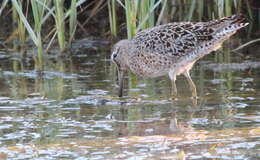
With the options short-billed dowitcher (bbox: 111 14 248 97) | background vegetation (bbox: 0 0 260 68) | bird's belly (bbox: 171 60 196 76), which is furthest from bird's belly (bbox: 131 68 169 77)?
background vegetation (bbox: 0 0 260 68)

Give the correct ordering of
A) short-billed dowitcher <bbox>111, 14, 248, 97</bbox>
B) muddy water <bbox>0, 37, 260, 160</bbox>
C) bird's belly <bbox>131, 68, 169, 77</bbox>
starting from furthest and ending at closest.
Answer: bird's belly <bbox>131, 68, 169, 77</bbox> → short-billed dowitcher <bbox>111, 14, 248, 97</bbox> → muddy water <bbox>0, 37, 260, 160</bbox>

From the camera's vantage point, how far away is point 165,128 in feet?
22.6

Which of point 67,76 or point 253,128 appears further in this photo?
point 67,76

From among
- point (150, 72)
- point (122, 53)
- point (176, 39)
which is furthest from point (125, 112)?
point (122, 53)

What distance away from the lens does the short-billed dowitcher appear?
28.1 feet

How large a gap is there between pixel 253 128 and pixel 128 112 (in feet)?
5.26

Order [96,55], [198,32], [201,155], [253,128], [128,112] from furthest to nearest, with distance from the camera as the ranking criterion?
[96,55] → [198,32] → [128,112] → [253,128] → [201,155]

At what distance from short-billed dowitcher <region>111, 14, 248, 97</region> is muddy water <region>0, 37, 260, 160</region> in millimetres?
291

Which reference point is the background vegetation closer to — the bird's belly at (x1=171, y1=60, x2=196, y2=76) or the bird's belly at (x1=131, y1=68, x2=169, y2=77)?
the bird's belly at (x1=131, y1=68, x2=169, y2=77)

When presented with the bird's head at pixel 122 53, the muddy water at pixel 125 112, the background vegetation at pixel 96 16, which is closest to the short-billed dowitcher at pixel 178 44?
the bird's head at pixel 122 53

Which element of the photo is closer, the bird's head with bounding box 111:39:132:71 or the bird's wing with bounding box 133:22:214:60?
the bird's wing with bounding box 133:22:214:60

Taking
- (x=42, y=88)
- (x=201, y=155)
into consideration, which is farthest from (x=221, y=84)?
(x=201, y=155)

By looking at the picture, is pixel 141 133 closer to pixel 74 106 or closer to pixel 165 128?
pixel 165 128

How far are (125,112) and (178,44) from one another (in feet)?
4.69
